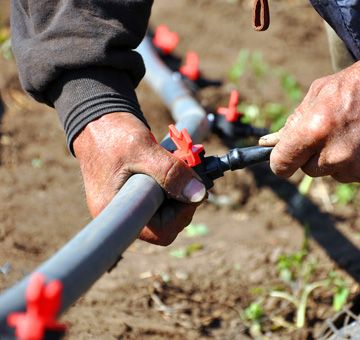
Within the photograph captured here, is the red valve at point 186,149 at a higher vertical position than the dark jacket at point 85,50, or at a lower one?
lower

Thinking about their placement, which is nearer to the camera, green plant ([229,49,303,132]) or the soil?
the soil

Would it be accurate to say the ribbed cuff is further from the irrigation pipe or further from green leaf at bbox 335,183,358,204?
green leaf at bbox 335,183,358,204

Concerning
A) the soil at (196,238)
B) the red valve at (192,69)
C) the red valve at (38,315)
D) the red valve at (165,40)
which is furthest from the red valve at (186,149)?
the red valve at (165,40)

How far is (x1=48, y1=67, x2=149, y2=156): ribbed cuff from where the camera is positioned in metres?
1.70

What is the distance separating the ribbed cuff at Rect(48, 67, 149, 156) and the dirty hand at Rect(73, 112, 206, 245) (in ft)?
0.11

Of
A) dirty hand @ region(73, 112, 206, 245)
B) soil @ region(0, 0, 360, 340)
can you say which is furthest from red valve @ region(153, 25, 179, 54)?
dirty hand @ region(73, 112, 206, 245)

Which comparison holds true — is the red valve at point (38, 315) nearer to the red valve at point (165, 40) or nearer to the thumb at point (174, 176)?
the thumb at point (174, 176)

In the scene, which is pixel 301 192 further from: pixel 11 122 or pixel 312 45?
pixel 11 122

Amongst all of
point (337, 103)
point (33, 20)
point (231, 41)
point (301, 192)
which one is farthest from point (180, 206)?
point (231, 41)

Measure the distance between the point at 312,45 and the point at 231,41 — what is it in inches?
23.0

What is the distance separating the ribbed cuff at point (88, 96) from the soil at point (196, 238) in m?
0.83

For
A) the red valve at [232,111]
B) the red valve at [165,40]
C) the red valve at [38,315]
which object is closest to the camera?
the red valve at [38,315]

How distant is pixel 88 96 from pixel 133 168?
0.33 metres

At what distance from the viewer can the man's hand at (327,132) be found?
57.8 inches
